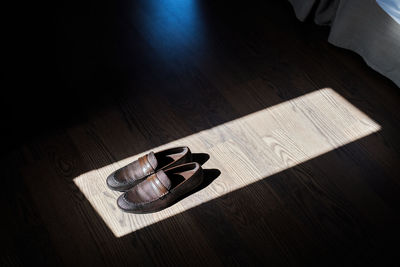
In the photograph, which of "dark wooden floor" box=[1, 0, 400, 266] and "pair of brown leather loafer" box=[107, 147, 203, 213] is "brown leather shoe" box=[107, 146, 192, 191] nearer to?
"pair of brown leather loafer" box=[107, 147, 203, 213]

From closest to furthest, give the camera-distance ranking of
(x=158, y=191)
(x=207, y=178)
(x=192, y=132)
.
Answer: (x=158, y=191) < (x=207, y=178) < (x=192, y=132)

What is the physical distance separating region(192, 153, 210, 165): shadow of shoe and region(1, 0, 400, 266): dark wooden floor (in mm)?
104

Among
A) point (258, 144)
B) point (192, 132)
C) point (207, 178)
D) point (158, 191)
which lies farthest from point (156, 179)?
point (258, 144)

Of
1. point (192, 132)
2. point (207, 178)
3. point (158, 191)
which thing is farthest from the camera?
point (192, 132)

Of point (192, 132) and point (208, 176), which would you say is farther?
point (192, 132)

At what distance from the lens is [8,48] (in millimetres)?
1807

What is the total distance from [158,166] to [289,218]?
44cm

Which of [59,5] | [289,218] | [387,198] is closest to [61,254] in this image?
[289,218]

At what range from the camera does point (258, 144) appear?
57.3 inches

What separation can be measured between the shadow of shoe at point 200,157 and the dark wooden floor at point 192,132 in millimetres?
104

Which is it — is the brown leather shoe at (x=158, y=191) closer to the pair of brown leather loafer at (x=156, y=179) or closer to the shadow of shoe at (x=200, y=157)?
the pair of brown leather loafer at (x=156, y=179)

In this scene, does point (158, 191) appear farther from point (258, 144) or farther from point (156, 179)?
point (258, 144)

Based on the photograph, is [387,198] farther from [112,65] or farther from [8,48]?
[8,48]

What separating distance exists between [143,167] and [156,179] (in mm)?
75
